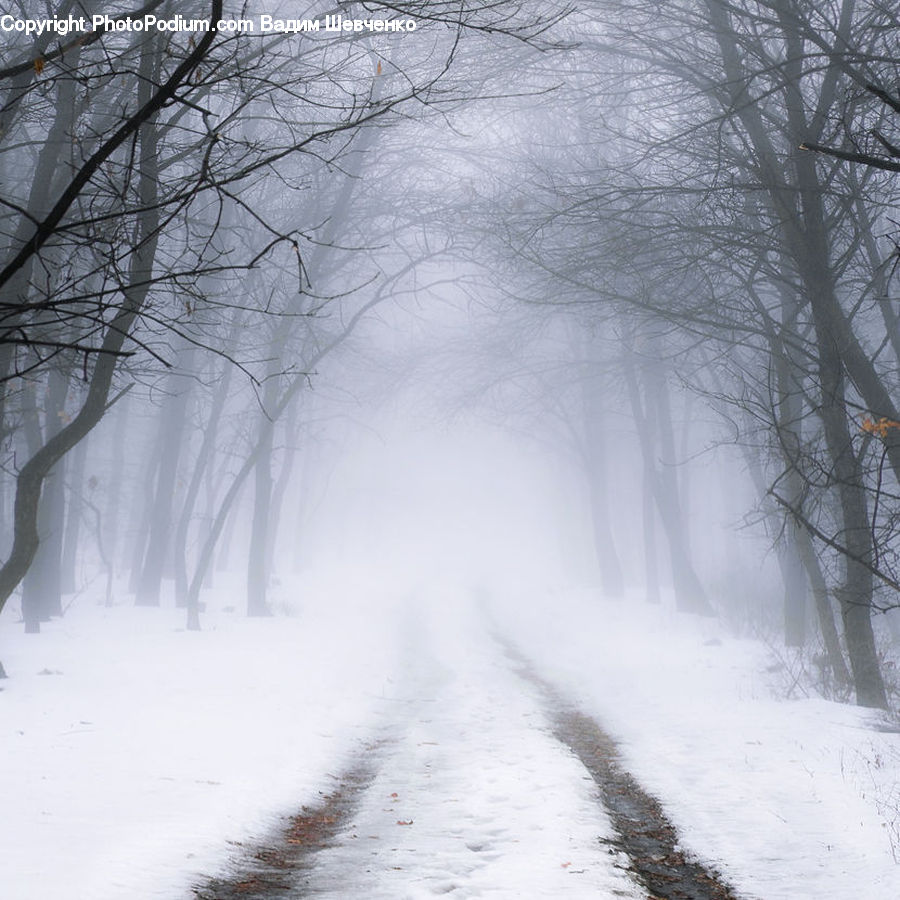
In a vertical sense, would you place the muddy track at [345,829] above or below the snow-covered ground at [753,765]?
above

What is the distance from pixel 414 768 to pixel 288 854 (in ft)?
8.31

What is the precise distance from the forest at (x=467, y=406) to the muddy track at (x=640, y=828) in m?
0.04

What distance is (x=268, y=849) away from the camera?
229 inches

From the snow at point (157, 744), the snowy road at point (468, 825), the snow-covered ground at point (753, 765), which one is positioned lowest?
the snow-covered ground at point (753, 765)

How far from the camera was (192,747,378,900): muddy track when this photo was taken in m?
4.94

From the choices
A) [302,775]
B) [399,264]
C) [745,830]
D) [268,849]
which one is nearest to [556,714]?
[302,775]

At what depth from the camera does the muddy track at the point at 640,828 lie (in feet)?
16.9

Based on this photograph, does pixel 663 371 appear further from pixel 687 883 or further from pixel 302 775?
pixel 687 883

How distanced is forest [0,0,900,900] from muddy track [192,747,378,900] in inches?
1.5

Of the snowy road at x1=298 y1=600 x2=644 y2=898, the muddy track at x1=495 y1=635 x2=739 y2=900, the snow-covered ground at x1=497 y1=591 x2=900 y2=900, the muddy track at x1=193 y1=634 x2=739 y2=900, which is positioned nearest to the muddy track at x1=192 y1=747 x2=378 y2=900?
the muddy track at x1=193 y1=634 x2=739 y2=900

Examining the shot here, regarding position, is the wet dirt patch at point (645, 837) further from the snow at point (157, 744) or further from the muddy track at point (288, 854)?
the snow at point (157, 744)

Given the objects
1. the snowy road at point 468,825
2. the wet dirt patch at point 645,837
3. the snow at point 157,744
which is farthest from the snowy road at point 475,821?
the snow at point 157,744

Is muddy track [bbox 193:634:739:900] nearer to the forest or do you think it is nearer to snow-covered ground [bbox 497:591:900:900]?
the forest

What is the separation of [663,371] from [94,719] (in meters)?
18.9
